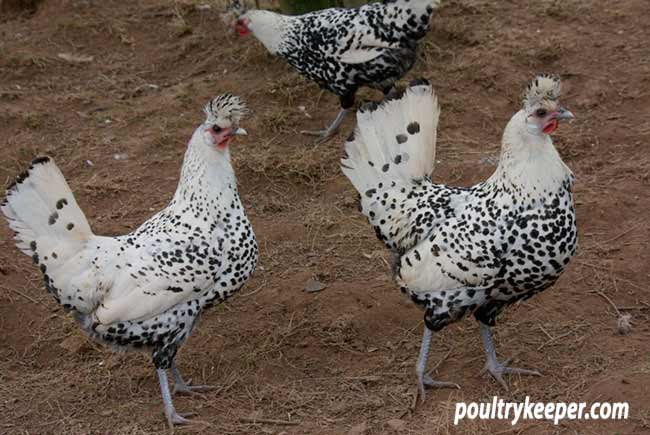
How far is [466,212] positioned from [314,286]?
1.47 metres

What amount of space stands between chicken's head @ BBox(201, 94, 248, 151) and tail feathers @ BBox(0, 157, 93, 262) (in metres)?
0.77

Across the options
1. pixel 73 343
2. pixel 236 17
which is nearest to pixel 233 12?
pixel 236 17

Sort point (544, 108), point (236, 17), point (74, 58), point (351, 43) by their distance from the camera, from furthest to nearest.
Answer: point (74, 58), point (236, 17), point (351, 43), point (544, 108)

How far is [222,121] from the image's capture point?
4.28 m

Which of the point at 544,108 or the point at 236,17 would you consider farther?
the point at 236,17

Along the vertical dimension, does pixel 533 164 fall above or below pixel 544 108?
below

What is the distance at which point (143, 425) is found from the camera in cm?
436

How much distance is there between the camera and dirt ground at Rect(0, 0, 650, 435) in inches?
175

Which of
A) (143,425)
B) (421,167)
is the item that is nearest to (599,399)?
(421,167)

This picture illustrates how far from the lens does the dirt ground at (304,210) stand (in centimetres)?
446

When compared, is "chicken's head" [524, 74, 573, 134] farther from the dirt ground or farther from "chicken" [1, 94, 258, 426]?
"chicken" [1, 94, 258, 426]

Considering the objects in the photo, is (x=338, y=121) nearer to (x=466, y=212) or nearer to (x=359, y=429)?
(x=466, y=212)

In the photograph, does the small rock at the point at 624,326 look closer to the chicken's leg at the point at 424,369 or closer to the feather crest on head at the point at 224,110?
the chicken's leg at the point at 424,369

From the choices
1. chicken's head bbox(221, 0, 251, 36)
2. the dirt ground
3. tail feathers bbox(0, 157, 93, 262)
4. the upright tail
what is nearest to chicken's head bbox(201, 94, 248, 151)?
the upright tail
